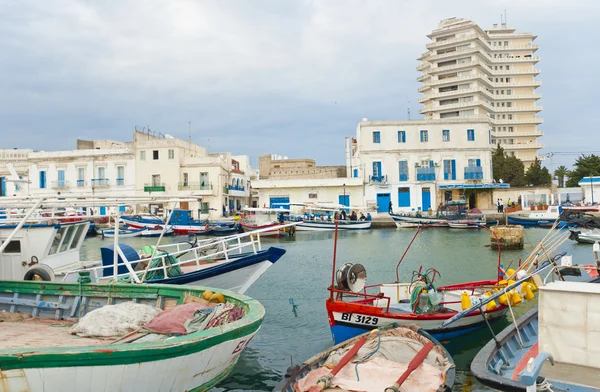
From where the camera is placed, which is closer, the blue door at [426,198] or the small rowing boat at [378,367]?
the small rowing boat at [378,367]

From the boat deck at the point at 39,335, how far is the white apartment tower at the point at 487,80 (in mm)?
67143

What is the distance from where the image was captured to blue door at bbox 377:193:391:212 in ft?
164

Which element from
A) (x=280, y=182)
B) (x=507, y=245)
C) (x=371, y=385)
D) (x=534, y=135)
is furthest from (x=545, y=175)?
(x=371, y=385)

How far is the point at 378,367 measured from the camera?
23.4 ft

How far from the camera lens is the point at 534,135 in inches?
3110

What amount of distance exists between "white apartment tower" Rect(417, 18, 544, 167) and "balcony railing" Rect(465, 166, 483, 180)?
2163 cm

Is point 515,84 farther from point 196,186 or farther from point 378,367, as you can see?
point 378,367

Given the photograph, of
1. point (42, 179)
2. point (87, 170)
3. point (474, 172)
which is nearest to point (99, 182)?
point (87, 170)

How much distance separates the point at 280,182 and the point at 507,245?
26004mm

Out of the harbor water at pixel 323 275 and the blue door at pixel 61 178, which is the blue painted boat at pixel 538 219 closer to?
the harbor water at pixel 323 275

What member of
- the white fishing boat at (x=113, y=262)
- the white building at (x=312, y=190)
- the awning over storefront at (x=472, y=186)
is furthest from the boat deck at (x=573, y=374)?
the awning over storefront at (x=472, y=186)

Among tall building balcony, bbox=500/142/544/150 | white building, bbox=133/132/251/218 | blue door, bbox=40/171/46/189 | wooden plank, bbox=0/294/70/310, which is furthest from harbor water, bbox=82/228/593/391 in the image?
tall building balcony, bbox=500/142/544/150

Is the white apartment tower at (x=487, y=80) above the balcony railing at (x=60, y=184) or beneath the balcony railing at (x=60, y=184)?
above

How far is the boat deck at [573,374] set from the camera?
600 cm
